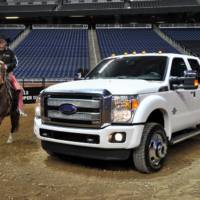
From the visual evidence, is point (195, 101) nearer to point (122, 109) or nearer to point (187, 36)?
point (122, 109)

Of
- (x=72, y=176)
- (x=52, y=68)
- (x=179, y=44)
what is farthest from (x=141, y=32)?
(x=72, y=176)

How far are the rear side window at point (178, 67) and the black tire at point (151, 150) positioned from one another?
4.91 ft

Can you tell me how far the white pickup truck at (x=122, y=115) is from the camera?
5.97 m

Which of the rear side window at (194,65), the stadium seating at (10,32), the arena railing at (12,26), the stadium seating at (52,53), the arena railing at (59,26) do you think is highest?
the rear side window at (194,65)

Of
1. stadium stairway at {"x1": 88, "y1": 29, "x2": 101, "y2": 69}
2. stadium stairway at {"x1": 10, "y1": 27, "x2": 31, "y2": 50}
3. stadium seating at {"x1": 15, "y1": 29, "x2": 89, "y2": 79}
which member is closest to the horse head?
stadium seating at {"x1": 15, "y1": 29, "x2": 89, "y2": 79}

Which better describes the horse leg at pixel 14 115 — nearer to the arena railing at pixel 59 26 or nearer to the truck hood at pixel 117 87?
the truck hood at pixel 117 87

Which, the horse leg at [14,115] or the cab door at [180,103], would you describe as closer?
the cab door at [180,103]

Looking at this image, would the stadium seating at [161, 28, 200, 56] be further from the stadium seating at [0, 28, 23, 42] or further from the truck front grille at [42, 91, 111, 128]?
the truck front grille at [42, 91, 111, 128]

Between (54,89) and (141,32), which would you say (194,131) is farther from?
(141,32)

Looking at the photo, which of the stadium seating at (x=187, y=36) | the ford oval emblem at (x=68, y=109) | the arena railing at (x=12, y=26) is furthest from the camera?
the arena railing at (x=12, y=26)

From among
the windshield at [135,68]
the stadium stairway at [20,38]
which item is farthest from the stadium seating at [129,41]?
the windshield at [135,68]

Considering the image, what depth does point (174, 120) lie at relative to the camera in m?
7.16

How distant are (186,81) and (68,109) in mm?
2217

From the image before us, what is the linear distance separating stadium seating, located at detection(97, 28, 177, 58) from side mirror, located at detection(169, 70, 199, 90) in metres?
24.8
